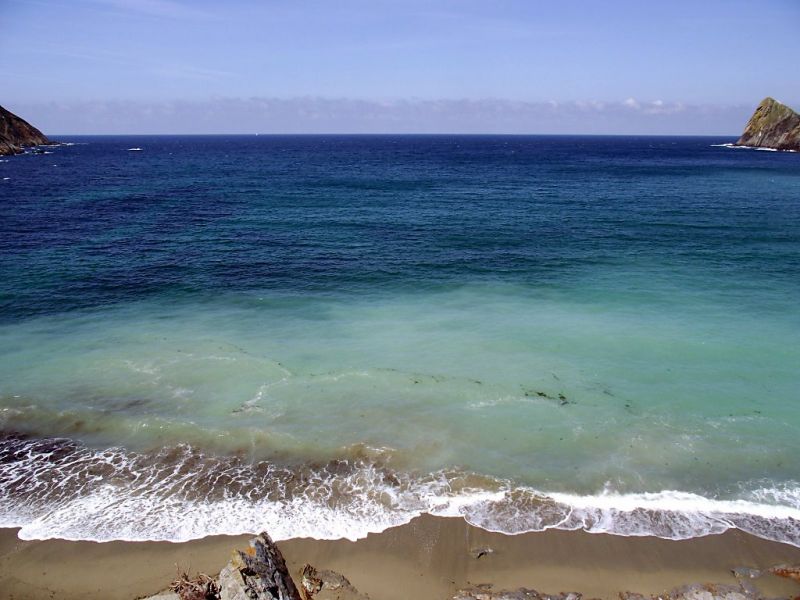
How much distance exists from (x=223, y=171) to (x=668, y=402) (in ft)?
321

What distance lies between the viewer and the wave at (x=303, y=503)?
1423 centimetres

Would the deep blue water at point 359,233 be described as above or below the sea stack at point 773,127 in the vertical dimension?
below

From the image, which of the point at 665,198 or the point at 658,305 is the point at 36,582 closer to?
the point at 658,305

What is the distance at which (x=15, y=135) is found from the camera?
143 m

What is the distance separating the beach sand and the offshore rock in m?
1.92

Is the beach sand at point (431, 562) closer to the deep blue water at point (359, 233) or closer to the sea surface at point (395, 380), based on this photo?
the sea surface at point (395, 380)

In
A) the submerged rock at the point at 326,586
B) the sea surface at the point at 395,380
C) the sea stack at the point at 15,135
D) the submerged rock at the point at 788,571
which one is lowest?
the submerged rock at the point at 326,586

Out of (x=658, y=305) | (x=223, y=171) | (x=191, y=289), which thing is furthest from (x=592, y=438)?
(x=223, y=171)

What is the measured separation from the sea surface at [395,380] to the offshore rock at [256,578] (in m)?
2.89

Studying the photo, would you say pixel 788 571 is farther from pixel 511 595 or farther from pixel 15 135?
pixel 15 135

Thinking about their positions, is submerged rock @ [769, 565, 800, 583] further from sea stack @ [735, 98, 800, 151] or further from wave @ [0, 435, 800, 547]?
sea stack @ [735, 98, 800, 151]

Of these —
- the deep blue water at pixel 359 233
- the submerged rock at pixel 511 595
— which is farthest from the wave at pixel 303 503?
the deep blue water at pixel 359 233

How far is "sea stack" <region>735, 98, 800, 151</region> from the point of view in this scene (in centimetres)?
15175

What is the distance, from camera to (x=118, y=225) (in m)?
48.2
